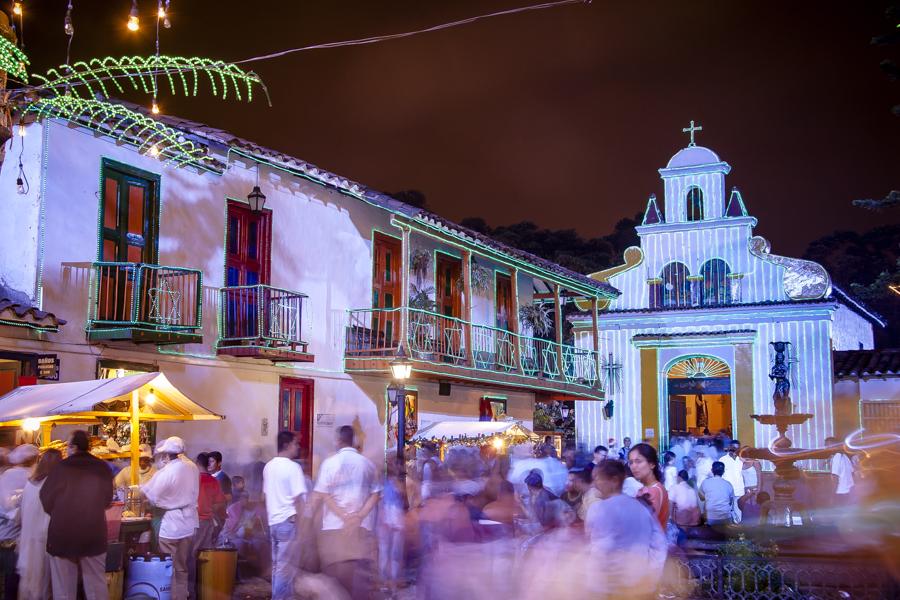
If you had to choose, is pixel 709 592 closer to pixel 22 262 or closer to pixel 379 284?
pixel 22 262

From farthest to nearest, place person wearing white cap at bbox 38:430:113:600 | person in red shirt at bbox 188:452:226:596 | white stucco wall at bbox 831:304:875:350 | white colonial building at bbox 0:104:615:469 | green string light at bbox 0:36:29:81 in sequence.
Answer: white stucco wall at bbox 831:304:875:350 < white colonial building at bbox 0:104:615:469 < person in red shirt at bbox 188:452:226:596 < green string light at bbox 0:36:29:81 < person wearing white cap at bbox 38:430:113:600

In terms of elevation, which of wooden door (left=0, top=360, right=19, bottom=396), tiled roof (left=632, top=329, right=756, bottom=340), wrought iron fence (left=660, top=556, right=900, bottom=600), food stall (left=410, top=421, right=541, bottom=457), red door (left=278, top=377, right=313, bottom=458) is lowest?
wrought iron fence (left=660, top=556, right=900, bottom=600)

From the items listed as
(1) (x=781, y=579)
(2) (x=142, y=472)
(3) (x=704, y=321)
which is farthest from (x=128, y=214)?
(3) (x=704, y=321)

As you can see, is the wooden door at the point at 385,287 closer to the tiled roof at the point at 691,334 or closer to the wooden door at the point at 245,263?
the wooden door at the point at 245,263

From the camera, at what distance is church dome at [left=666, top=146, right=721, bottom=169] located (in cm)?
3058

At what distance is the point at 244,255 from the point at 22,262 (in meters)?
4.20

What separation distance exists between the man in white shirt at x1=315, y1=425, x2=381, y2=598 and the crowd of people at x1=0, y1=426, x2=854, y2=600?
1 centimetres

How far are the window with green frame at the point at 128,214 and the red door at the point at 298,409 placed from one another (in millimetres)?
3737

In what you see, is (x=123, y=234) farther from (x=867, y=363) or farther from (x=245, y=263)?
(x=867, y=363)

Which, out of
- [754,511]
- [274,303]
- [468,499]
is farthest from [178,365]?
[754,511]

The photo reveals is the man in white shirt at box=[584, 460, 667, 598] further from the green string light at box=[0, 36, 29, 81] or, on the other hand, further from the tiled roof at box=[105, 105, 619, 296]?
the tiled roof at box=[105, 105, 619, 296]

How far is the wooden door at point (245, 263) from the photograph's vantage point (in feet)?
50.7

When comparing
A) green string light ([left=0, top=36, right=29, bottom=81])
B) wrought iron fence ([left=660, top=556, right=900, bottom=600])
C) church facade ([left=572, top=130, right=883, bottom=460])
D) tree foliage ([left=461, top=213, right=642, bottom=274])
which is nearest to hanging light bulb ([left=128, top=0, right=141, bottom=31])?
green string light ([left=0, top=36, right=29, bottom=81])

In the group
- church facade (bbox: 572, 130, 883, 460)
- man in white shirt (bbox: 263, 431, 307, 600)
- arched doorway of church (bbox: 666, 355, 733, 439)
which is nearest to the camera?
man in white shirt (bbox: 263, 431, 307, 600)
